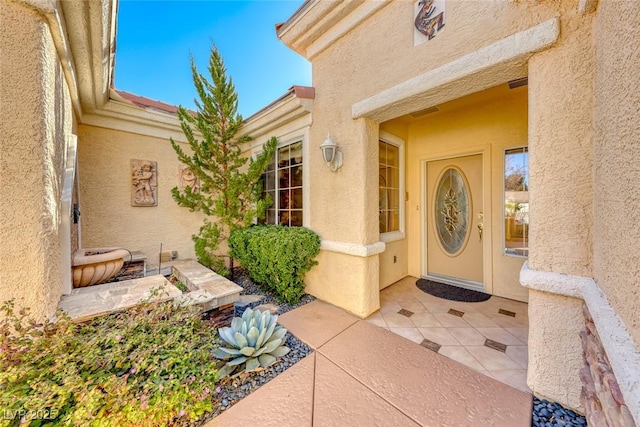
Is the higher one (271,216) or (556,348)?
(271,216)

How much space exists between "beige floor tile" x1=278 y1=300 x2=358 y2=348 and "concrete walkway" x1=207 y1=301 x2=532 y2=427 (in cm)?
18

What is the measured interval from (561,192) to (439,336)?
221 centimetres

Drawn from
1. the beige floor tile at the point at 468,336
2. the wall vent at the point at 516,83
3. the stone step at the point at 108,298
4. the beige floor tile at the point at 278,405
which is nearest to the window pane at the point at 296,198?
the stone step at the point at 108,298

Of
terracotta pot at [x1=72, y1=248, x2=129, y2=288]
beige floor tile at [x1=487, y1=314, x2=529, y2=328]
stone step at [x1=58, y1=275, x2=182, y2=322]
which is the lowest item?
beige floor tile at [x1=487, y1=314, x2=529, y2=328]

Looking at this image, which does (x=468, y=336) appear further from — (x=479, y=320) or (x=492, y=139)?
(x=492, y=139)

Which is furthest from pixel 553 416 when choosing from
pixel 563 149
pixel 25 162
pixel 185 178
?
pixel 185 178

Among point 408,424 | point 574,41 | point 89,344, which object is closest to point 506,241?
point 574,41

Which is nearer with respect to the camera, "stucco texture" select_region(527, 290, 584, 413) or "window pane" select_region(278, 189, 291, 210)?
"stucco texture" select_region(527, 290, 584, 413)

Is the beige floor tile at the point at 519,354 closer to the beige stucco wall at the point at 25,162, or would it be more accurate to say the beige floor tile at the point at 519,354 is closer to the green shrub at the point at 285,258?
the green shrub at the point at 285,258

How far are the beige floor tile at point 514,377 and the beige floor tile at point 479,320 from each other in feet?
2.90

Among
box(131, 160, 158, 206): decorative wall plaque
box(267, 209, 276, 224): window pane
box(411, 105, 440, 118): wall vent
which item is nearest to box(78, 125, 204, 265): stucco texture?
box(131, 160, 158, 206): decorative wall plaque

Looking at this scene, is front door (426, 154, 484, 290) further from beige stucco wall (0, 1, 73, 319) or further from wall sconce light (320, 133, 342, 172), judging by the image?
beige stucco wall (0, 1, 73, 319)

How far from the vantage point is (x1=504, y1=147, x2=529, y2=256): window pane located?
399cm

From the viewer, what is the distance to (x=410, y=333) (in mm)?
3082
